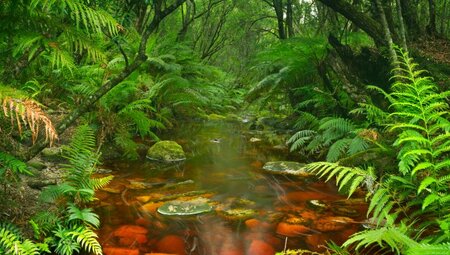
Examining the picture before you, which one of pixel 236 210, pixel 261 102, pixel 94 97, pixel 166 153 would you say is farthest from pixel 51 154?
pixel 261 102

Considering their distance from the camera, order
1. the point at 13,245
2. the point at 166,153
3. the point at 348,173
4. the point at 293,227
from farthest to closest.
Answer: the point at 166,153, the point at 293,227, the point at 348,173, the point at 13,245

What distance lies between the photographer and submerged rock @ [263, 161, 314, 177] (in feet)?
18.1

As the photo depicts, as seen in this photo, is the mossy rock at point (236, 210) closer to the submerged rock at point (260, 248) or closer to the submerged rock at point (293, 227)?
the submerged rock at point (293, 227)

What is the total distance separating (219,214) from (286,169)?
6.63 ft

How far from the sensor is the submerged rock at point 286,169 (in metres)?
5.50

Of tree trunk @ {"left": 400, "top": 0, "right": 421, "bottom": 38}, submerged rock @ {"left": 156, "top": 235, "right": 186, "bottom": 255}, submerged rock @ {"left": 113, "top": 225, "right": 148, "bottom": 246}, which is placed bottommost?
submerged rock @ {"left": 156, "top": 235, "right": 186, "bottom": 255}

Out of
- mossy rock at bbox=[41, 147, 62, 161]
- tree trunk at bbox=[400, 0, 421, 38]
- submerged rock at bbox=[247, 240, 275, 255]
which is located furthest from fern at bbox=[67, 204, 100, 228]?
tree trunk at bbox=[400, 0, 421, 38]

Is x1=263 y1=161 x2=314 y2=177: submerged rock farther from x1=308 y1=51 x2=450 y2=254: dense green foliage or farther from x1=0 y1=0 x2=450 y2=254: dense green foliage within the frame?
x1=308 y1=51 x2=450 y2=254: dense green foliage

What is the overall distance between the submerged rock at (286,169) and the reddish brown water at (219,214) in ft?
0.52

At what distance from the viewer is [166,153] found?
20.8ft

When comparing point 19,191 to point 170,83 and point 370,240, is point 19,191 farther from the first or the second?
point 170,83

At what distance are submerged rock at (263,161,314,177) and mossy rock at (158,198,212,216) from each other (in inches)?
69.5

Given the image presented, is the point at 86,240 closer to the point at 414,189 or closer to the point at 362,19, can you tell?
the point at 414,189

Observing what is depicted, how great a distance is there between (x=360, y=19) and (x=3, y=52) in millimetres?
5831
